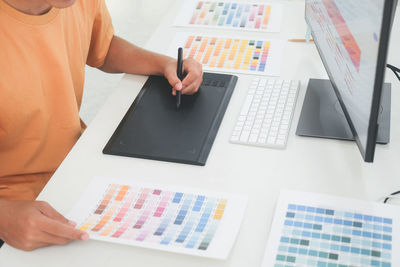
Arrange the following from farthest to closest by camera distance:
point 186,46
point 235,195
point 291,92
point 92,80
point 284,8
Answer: point 92,80 < point 284,8 < point 186,46 < point 291,92 < point 235,195

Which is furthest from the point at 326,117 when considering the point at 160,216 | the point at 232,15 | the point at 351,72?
the point at 232,15

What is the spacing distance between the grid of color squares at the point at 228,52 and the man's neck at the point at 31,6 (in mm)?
429

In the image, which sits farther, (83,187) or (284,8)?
(284,8)

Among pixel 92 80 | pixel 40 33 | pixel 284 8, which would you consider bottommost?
pixel 92 80

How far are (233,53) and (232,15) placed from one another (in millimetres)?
244

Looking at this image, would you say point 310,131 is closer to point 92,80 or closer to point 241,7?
point 241,7

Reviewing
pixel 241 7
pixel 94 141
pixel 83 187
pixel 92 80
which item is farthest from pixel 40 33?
pixel 92 80

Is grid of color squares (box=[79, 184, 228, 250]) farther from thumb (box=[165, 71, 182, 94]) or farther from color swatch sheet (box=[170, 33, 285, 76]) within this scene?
→ color swatch sheet (box=[170, 33, 285, 76])

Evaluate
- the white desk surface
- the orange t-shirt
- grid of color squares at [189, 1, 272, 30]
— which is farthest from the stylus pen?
grid of color squares at [189, 1, 272, 30]

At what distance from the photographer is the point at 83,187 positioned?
1.04 metres

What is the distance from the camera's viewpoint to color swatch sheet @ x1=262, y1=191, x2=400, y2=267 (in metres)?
0.85

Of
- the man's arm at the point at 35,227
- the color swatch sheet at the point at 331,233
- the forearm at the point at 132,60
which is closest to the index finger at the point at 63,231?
the man's arm at the point at 35,227

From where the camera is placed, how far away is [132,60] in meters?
1.41

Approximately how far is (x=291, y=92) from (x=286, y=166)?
0.28 meters
